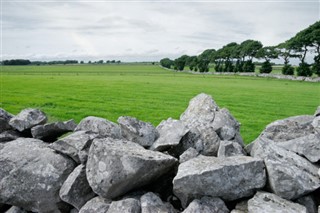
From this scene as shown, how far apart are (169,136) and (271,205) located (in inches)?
98.1

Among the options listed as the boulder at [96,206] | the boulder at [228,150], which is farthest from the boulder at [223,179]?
the boulder at [96,206]

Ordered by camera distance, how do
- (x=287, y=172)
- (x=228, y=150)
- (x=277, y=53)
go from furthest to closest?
(x=277, y=53), (x=228, y=150), (x=287, y=172)

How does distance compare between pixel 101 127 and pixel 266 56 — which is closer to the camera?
pixel 101 127

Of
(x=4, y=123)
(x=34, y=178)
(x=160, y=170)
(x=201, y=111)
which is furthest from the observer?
(x=201, y=111)

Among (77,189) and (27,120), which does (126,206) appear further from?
(27,120)

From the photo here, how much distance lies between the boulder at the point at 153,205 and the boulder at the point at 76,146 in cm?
143

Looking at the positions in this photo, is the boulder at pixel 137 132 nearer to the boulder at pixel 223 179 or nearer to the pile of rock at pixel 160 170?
the pile of rock at pixel 160 170

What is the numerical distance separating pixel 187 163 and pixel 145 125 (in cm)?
158

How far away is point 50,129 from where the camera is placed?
7184mm

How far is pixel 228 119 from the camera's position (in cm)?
762

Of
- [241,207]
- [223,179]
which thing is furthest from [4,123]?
[241,207]

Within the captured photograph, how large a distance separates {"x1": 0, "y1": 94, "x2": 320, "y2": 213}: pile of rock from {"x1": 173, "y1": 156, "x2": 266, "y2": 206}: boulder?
0.6 inches

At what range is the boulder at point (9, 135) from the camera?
733cm

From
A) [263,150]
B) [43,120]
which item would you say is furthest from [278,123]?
[43,120]
